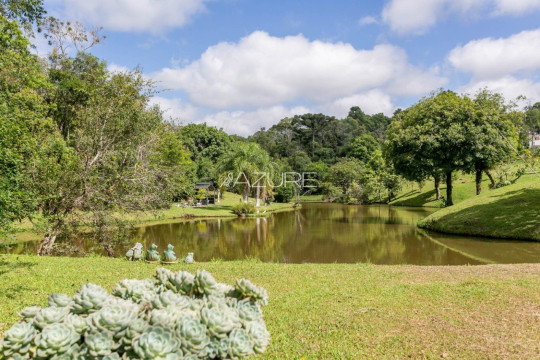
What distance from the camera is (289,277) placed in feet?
25.3

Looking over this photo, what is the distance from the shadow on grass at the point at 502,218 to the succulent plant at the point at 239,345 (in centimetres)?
1711

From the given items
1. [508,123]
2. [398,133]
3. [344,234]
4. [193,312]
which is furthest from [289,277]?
[508,123]

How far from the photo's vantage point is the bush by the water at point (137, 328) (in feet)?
6.05

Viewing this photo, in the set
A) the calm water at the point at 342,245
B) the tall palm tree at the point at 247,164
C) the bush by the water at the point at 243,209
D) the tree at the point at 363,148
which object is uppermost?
the tree at the point at 363,148

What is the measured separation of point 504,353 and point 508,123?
2314cm

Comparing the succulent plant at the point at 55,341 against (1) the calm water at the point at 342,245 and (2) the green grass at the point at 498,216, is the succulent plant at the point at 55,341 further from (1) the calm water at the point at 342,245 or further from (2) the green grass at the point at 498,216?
(2) the green grass at the point at 498,216

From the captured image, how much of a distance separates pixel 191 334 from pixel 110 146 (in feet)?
40.5

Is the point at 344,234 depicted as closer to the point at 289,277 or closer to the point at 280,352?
the point at 289,277

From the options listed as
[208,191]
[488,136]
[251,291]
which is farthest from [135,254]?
[208,191]

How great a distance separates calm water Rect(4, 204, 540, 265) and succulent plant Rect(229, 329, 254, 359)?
1023cm

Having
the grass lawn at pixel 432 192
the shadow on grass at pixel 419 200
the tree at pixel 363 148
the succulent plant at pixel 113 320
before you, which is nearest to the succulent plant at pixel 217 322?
the succulent plant at pixel 113 320

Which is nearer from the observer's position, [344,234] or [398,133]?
[344,234]

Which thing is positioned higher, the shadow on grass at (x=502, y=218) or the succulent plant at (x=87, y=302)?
the succulent plant at (x=87, y=302)

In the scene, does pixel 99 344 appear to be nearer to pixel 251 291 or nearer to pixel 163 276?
pixel 163 276
